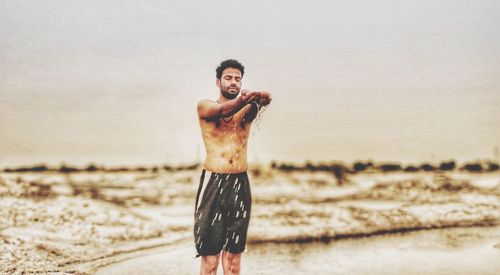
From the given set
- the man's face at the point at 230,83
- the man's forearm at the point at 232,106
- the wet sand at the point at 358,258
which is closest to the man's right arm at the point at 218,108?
the man's forearm at the point at 232,106

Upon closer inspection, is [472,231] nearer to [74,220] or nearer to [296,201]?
[296,201]

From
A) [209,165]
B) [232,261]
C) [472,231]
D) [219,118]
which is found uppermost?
[219,118]

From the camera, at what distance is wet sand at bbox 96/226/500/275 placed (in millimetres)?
3486

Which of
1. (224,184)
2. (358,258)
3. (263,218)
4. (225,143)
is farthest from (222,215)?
(263,218)

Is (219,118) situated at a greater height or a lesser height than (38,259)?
greater

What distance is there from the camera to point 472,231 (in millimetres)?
5238

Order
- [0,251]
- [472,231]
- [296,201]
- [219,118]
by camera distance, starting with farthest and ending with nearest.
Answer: [296,201], [472,231], [0,251], [219,118]

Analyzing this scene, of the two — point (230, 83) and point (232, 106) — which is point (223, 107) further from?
point (230, 83)

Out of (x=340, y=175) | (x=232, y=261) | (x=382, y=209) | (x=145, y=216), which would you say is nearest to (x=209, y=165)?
(x=232, y=261)

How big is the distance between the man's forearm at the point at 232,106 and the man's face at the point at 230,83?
219 millimetres

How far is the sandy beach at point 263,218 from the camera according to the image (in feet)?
13.4

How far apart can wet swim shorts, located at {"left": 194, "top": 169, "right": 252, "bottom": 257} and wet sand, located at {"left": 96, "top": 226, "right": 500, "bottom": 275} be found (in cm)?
117

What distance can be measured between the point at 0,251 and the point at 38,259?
23.3 inches

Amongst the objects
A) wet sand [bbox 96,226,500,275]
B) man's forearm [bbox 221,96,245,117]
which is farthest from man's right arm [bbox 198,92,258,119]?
wet sand [bbox 96,226,500,275]
